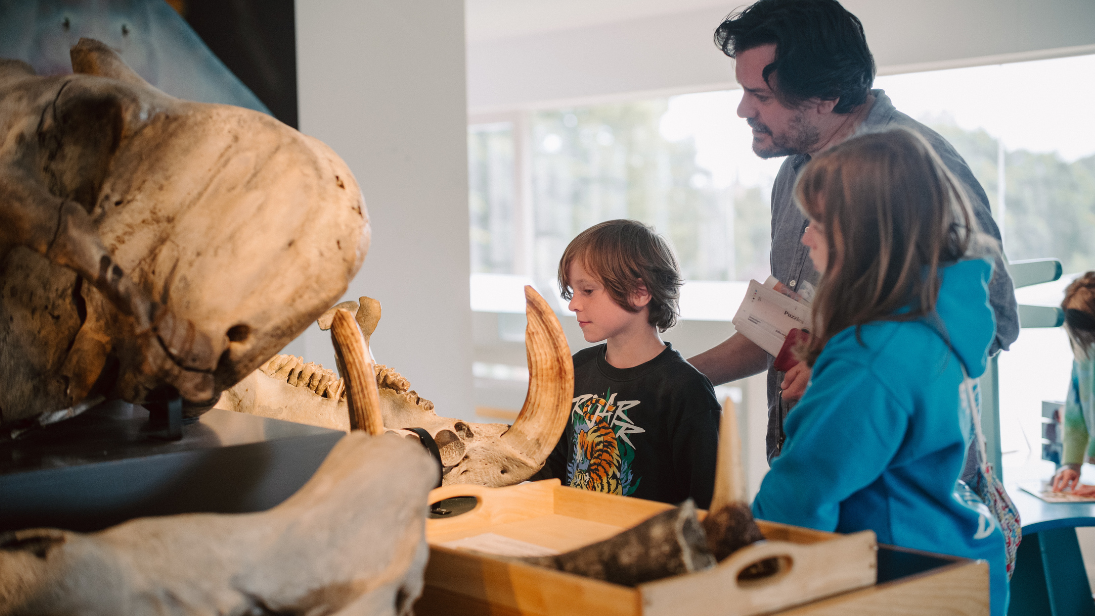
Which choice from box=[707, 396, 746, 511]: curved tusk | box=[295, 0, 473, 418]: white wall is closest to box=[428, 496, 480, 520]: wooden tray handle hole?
box=[707, 396, 746, 511]: curved tusk

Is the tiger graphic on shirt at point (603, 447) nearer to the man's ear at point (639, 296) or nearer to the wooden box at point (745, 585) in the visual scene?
the man's ear at point (639, 296)

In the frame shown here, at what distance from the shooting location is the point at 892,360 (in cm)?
118

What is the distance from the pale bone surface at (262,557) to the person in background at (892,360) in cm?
65

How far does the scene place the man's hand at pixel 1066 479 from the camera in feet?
8.86

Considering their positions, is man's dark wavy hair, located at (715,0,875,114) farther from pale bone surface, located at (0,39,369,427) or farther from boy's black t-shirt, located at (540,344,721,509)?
pale bone surface, located at (0,39,369,427)

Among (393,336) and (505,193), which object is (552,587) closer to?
(393,336)

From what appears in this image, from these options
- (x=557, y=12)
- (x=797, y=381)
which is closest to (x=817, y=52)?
(x=797, y=381)

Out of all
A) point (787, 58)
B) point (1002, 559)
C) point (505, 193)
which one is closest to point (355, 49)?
point (787, 58)

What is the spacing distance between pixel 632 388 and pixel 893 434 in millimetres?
811

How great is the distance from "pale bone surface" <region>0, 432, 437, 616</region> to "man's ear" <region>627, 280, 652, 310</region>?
1223mm

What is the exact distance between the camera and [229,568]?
0.72 metres

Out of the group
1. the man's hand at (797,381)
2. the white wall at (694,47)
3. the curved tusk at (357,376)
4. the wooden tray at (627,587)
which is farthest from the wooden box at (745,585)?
the white wall at (694,47)

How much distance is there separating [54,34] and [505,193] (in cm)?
610

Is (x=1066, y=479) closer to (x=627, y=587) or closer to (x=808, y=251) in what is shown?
(x=808, y=251)
